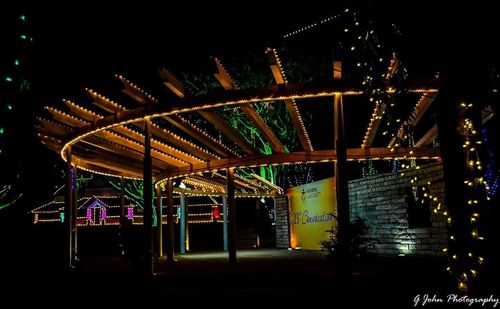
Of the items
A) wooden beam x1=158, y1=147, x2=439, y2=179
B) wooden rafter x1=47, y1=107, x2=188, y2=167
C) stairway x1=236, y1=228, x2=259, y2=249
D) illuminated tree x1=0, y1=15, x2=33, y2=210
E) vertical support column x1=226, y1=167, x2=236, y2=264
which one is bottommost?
stairway x1=236, y1=228, x2=259, y2=249

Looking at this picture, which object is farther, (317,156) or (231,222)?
(231,222)

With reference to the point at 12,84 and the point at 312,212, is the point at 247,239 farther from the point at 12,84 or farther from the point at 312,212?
the point at 12,84

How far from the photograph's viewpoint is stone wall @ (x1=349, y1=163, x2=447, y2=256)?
11.7 m

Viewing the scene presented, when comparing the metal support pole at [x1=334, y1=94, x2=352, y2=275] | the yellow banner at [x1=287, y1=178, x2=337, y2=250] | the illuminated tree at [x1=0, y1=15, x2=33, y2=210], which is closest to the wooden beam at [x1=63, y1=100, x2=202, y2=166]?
the illuminated tree at [x1=0, y1=15, x2=33, y2=210]

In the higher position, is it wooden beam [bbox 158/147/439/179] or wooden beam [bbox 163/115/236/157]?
wooden beam [bbox 163/115/236/157]

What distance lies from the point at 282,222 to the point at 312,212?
2943 millimetres

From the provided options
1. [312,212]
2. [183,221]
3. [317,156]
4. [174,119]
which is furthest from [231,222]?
[183,221]

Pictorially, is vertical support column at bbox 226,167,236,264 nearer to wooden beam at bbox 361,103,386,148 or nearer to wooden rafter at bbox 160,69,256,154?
wooden rafter at bbox 160,69,256,154

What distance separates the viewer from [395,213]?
13305 mm

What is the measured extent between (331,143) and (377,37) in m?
18.8

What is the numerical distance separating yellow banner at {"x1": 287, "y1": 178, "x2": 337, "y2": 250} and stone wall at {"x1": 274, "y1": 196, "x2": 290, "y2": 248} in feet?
1.64

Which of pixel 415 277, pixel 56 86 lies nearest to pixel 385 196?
pixel 415 277

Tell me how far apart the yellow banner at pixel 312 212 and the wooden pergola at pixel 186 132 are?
4.48 meters

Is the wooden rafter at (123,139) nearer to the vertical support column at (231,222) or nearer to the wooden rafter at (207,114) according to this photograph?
the vertical support column at (231,222)
